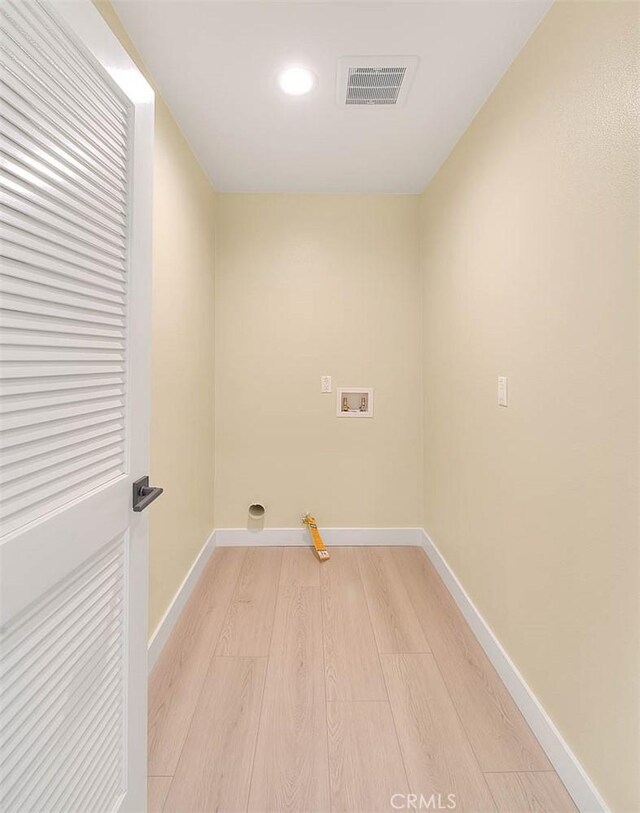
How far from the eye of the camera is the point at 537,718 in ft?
4.70

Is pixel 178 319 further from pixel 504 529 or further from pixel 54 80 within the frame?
pixel 504 529

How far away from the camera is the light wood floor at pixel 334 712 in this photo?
125 centimetres

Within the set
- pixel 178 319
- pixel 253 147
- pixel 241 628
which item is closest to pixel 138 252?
pixel 178 319

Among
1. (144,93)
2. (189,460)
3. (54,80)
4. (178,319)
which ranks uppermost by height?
(144,93)

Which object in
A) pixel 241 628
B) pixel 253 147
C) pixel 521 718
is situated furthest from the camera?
pixel 253 147

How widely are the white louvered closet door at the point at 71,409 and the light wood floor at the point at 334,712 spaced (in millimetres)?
365

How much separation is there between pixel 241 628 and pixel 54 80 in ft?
6.95

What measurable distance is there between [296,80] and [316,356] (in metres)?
1.58

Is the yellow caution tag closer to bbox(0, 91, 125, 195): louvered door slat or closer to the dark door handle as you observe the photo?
the dark door handle

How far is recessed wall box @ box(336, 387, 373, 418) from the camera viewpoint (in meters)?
2.98

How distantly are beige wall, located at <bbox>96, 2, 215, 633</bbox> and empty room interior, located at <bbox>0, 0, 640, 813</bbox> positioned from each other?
0.03 metres

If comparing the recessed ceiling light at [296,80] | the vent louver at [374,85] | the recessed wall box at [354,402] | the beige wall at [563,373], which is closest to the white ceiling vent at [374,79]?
the vent louver at [374,85]

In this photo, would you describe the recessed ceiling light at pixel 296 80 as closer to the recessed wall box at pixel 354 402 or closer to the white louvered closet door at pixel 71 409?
the white louvered closet door at pixel 71 409

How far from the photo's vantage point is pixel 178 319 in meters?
2.14
